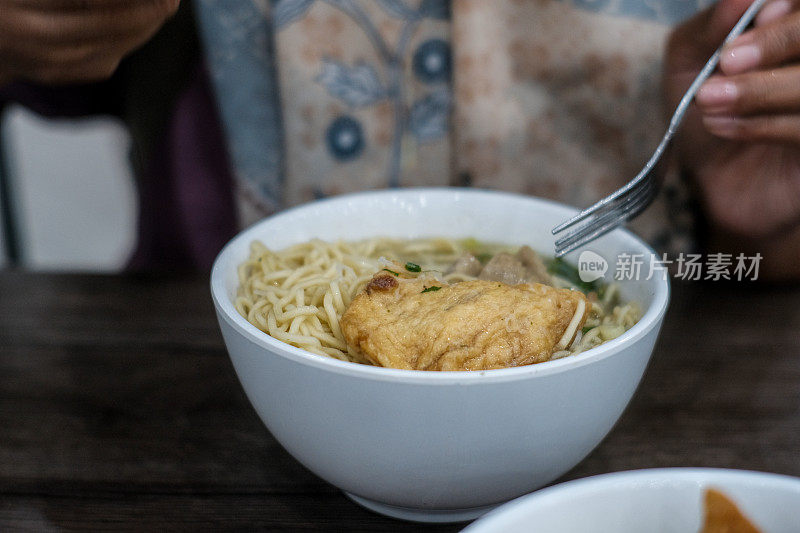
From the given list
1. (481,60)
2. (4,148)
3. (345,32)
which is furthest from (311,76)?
(4,148)

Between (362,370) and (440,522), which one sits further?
(440,522)

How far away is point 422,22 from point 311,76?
0.95 feet

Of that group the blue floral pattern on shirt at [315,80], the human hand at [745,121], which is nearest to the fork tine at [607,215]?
the human hand at [745,121]

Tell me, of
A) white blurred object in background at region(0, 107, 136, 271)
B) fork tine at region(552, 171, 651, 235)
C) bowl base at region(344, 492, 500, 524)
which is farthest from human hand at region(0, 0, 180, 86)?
white blurred object in background at region(0, 107, 136, 271)

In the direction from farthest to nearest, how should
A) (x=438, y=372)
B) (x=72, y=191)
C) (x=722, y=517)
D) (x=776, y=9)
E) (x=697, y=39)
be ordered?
(x=72, y=191)
(x=697, y=39)
(x=776, y=9)
(x=438, y=372)
(x=722, y=517)

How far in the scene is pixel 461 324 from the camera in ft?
2.31

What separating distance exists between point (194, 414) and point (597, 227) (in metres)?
0.60

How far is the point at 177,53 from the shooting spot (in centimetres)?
185

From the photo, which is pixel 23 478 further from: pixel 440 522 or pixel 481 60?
pixel 481 60

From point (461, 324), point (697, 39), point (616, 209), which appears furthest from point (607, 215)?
point (697, 39)

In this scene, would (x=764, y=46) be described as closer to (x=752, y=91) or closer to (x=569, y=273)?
(x=752, y=91)

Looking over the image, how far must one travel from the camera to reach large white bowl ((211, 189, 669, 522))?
23.9 inches

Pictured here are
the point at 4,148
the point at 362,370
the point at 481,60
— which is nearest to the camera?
the point at 362,370

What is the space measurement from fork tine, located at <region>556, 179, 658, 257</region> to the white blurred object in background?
3.81 m
